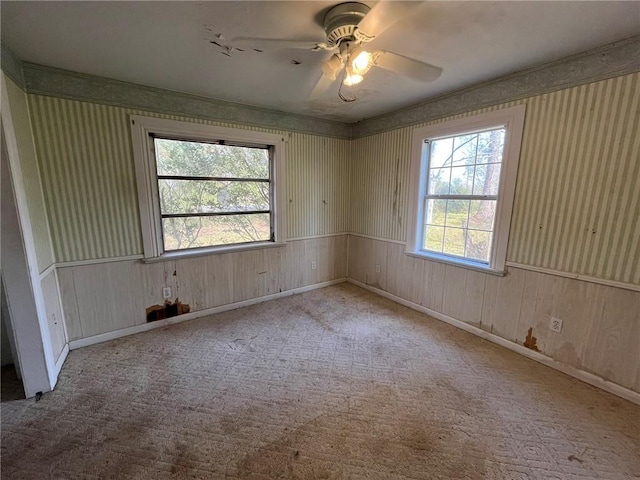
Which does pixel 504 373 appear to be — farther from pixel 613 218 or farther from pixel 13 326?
pixel 13 326

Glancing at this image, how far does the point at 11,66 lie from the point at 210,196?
1.61 metres

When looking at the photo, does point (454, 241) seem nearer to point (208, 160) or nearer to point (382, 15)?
point (382, 15)

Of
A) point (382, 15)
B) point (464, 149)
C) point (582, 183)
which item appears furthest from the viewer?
point (464, 149)

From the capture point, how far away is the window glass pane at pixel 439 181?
290 centimetres

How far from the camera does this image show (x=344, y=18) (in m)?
1.40

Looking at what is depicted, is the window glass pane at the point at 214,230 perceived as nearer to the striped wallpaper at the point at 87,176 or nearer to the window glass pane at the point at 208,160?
the striped wallpaper at the point at 87,176

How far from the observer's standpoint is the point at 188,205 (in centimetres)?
291

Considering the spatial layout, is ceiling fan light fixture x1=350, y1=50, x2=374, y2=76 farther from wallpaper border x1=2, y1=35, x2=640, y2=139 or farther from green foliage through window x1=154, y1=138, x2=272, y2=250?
green foliage through window x1=154, y1=138, x2=272, y2=250

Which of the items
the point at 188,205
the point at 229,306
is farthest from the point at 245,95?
the point at 229,306

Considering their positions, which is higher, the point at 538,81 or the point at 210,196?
the point at 538,81

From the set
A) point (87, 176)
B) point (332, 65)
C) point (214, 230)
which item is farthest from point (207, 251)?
point (332, 65)

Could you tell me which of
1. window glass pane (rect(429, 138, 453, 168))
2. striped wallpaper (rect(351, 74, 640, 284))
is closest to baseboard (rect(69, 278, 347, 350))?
window glass pane (rect(429, 138, 453, 168))

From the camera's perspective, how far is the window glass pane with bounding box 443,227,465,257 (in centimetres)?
285

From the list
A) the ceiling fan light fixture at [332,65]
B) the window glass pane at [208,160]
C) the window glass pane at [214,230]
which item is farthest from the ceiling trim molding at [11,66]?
the ceiling fan light fixture at [332,65]
